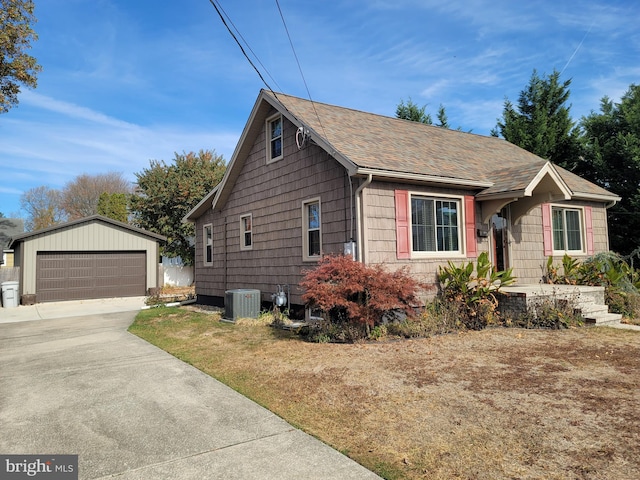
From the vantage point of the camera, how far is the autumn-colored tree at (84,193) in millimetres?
47781

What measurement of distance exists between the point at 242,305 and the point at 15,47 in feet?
42.6

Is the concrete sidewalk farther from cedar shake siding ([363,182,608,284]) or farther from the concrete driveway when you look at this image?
cedar shake siding ([363,182,608,284])

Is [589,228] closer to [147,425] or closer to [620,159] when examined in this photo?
[620,159]

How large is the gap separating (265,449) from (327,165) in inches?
293

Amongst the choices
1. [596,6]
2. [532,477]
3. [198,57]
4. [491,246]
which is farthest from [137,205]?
[532,477]

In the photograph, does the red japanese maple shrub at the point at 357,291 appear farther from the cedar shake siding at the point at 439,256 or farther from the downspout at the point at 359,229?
the cedar shake siding at the point at 439,256

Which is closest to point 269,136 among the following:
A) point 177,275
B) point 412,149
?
point 412,149

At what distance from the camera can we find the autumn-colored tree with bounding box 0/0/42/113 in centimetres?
1462

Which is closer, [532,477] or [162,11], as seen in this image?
[532,477]

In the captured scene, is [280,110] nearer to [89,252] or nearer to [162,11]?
[162,11]

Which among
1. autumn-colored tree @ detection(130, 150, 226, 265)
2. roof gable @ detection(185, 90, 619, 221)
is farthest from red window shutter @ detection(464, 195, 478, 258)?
autumn-colored tree @ detection(130, 150, 226, 265)

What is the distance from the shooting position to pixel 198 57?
409 inches

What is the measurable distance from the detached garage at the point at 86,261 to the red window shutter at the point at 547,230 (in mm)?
17066

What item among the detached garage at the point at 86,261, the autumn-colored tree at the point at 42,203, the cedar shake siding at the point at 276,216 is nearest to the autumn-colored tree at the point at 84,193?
the autumn-colored tree at the point at 42,203
